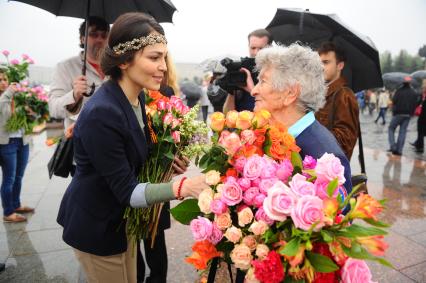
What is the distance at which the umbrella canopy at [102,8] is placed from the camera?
317 cm

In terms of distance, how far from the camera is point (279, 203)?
1.03 metres

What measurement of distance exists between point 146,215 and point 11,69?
3911mm

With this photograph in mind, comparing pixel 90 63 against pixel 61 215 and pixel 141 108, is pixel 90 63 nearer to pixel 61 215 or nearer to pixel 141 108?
pixel 141 108

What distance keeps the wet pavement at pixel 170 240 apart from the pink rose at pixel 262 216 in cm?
227

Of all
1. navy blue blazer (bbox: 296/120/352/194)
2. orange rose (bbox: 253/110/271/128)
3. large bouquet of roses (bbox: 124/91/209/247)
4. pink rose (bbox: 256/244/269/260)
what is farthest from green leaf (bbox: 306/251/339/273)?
large bouquet of roses (bbox: 124/91/209/247)

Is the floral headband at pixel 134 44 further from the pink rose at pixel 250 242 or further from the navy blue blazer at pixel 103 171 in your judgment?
the pink rose at pixel 250 242

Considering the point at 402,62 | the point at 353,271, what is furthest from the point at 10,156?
the point at 402,62

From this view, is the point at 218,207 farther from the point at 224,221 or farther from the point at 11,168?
the point at 11,168

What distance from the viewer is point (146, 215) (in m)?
2.01

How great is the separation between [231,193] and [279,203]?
0.72 ft

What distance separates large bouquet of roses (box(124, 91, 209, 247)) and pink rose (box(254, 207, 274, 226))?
2.97 ft

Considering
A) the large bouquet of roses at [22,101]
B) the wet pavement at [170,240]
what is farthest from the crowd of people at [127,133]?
the large bouquet of roses at [22,101]

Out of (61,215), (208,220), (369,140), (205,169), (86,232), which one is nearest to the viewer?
(208,220)

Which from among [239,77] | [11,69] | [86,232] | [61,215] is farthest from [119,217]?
[11,69]
